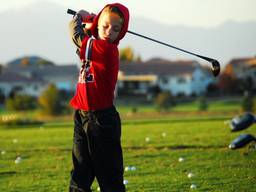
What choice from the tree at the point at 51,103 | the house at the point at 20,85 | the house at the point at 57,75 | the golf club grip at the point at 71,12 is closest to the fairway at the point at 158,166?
the golf club grip at the point at 71,12

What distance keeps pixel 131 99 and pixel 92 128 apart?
63.9 m

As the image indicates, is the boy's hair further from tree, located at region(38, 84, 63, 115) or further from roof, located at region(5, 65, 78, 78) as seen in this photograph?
roof, located at region(5, 65, 78, 78)

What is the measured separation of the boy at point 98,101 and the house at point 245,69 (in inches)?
2802

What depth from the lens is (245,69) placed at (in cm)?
8750

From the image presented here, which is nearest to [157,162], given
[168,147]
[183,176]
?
[183,176]

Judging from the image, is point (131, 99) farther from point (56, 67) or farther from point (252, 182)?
point (252, 182)

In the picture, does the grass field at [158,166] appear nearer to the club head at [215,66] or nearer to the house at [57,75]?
the club head at [215,66]

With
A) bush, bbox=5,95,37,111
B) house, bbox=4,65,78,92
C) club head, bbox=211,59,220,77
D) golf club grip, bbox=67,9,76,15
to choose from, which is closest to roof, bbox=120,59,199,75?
house, bbox=4,65,78,92

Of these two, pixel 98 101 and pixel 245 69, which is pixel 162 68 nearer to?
pixel 245 69

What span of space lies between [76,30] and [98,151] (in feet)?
4.73

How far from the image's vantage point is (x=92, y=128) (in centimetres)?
708

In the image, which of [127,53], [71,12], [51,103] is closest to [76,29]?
[71,12]

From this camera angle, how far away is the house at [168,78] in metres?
83.2

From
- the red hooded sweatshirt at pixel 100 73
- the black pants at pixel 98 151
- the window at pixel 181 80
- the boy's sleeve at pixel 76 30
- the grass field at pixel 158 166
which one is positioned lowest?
the window at pixel 181 80
